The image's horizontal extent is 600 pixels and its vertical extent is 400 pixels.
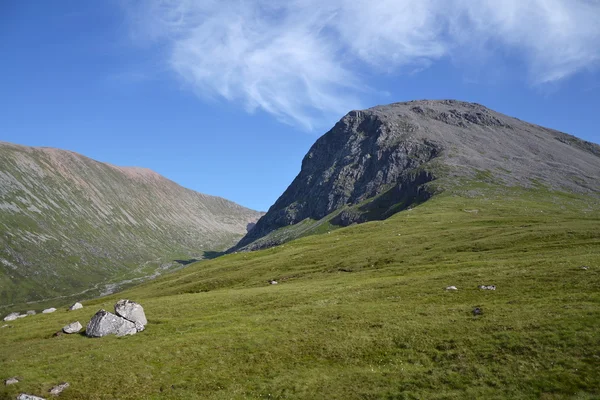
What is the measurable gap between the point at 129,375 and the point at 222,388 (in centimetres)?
968

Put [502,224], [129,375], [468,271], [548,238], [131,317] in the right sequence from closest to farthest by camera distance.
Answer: [129,375]
[131,317]
[468,271]
[548,238]
[502,224]

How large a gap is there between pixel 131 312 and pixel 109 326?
3.11 m

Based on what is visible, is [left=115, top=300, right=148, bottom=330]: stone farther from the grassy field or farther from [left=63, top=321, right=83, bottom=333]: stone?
[left=63, top=321, right=83, bottom=333]: stone

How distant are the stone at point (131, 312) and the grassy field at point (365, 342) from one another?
2051 mm

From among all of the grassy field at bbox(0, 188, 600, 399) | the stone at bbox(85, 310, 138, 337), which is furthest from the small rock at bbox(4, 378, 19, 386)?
the stone at bbox(85, 310, 138, 337)

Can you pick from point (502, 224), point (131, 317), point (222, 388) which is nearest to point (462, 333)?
point (222, 388)

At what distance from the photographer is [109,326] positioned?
51.0 meters

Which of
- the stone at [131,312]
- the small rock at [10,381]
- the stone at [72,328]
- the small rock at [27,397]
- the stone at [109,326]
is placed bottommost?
the small rock at [27,397]

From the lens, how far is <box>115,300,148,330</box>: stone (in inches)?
2068

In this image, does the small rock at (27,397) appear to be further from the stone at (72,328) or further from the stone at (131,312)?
the stone at (72,328)

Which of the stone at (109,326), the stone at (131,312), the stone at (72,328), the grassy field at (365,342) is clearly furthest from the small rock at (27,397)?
the stone at (72,328)

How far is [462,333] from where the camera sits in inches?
1506

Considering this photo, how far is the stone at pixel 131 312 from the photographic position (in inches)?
2068

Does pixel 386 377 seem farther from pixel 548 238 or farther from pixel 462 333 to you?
pixel 548 238
